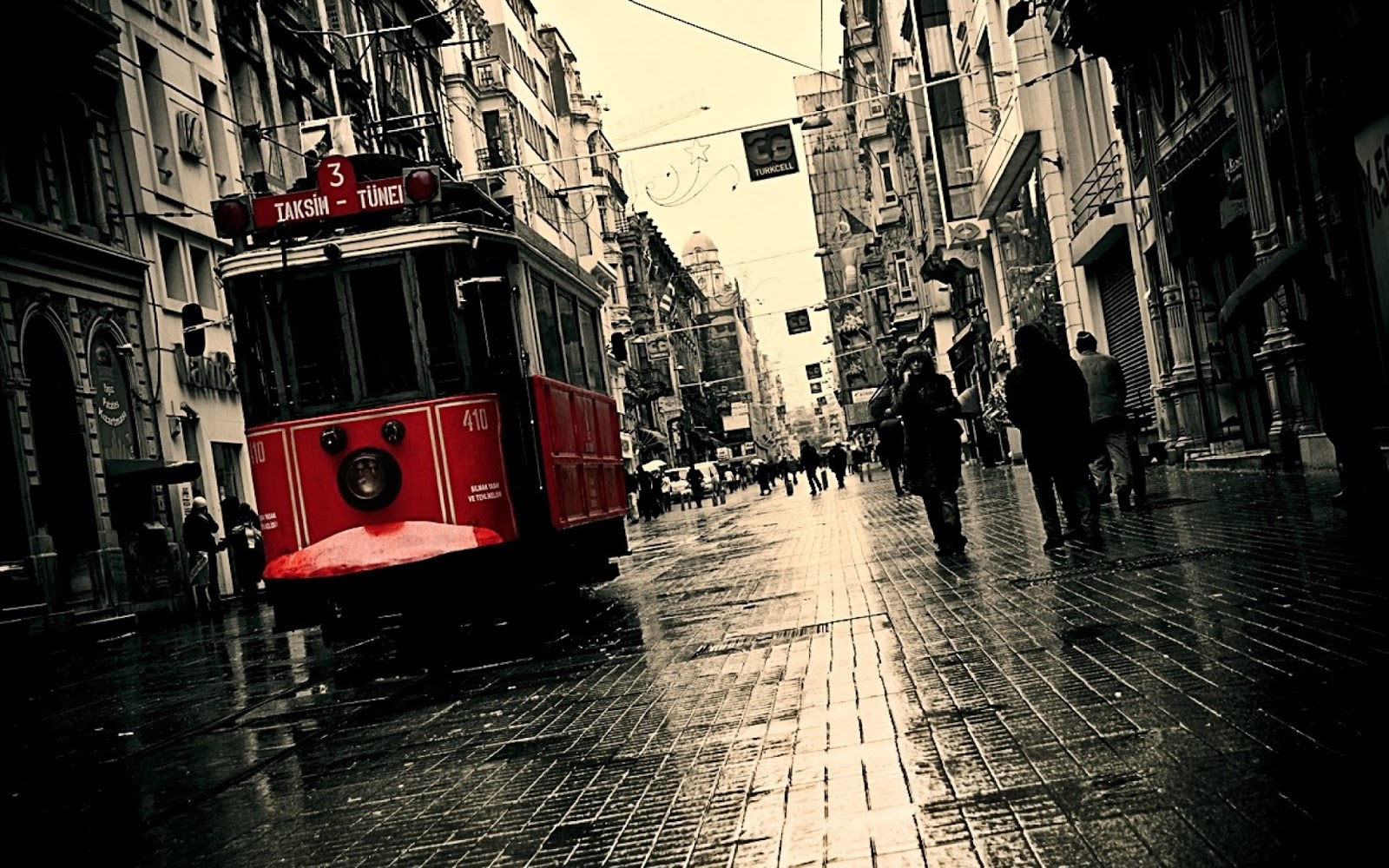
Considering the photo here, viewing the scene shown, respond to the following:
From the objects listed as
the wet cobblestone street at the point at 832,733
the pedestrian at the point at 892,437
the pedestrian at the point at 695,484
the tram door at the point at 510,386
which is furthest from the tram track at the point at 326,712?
the pedestrian at the point at 695,484

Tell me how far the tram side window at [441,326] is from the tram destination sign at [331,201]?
1.79 feet

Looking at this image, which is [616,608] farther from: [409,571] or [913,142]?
[913,142]

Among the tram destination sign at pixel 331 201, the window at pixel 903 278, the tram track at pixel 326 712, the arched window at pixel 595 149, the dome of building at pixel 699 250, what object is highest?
the dome of building at pixel 699 250

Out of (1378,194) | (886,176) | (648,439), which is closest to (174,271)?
(1378,194)

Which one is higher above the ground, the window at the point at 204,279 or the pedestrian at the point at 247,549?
the window at the point at 204,279

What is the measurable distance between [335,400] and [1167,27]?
47.0ft

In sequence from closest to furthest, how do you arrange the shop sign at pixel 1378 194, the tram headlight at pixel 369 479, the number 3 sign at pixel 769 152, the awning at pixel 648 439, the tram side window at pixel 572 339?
the tram headlight at pixel 369 479 < the shop sign at pixel 1378 194 < the tram side window at pixel 572 339 < the number 3 sign at pixel 769 152 < the awning at pixel 648 439

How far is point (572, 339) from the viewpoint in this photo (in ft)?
51.0

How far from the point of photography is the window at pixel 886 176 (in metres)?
77.5

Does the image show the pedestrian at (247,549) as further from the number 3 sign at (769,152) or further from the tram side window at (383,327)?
the tram side window at (383,327)

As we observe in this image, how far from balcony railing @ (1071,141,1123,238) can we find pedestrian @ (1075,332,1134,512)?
1205cm

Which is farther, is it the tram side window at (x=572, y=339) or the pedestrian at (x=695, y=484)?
the pedestrian at (x=695, y=484)

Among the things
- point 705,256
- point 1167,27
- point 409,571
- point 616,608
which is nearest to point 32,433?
point 616,608

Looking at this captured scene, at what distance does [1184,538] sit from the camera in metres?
12.1
